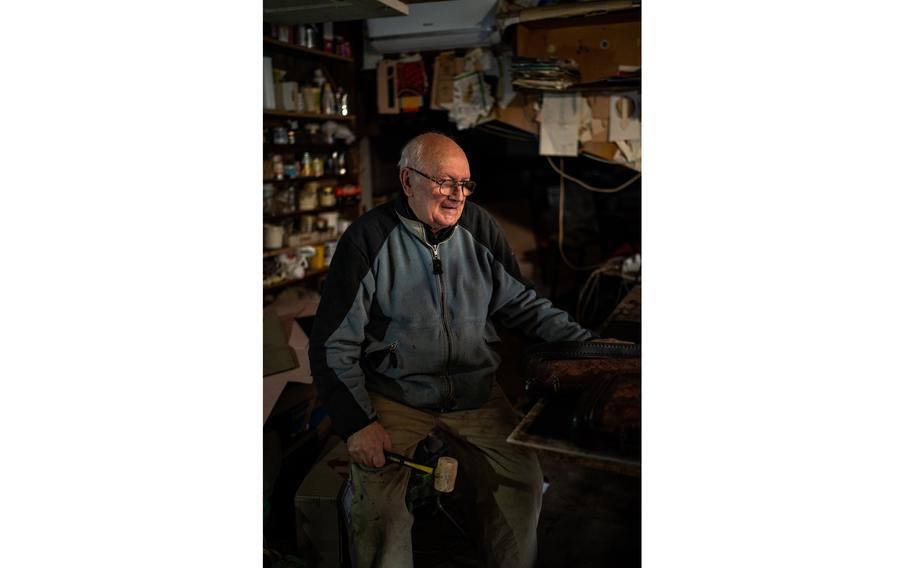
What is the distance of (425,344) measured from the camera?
1.81 metres

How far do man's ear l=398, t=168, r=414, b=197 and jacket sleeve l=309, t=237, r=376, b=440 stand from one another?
17 cm

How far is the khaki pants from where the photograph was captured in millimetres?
1735

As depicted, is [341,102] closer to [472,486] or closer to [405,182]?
[405,182]

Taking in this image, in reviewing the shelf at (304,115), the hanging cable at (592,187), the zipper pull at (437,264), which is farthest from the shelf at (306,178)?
the zipper pull at (437,264)

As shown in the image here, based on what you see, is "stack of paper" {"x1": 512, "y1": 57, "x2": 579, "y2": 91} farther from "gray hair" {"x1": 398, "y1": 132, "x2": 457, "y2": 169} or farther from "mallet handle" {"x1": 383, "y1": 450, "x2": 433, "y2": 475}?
"mallet handle" {"x1": 383, "y1": 450, "x2": 433, "y2": 475}

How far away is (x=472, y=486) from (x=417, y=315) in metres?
0.41

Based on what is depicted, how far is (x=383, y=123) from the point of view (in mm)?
3871

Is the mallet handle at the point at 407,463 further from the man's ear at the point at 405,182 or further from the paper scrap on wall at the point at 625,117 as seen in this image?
the paper scrap on wall at the point at 625,117
